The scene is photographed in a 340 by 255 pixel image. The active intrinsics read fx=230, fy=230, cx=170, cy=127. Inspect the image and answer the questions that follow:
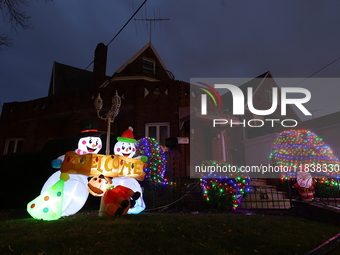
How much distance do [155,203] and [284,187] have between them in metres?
7.73

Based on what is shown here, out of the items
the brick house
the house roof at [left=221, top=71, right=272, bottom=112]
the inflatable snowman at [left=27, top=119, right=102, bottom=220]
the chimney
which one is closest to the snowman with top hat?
the inflatable snowman at [left=27, top=119, right=102, bottom=220]

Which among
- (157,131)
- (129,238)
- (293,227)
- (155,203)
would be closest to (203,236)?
(129,238)

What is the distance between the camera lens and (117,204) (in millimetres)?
6402

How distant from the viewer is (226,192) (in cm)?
849

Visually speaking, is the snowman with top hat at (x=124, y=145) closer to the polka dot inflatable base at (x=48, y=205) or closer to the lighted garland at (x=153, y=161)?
the polka dot inflatable base at (x=48, y=205)

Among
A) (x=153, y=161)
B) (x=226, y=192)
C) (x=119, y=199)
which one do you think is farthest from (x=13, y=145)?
(x=226, y=192)

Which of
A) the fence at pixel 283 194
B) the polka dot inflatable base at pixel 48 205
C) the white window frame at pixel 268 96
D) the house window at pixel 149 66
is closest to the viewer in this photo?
the polka dot inflatable base at pixel 48 205

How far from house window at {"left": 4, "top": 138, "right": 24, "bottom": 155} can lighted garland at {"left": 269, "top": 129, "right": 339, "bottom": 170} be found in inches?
643

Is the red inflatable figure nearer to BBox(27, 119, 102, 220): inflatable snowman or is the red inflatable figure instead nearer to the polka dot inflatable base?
BBox(27, 119, 102, 220): inflatable snowman

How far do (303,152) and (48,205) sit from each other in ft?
36.8

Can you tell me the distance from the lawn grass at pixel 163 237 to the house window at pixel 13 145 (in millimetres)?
12188

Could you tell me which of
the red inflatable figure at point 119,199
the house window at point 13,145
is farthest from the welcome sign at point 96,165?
the house window at point 13,145

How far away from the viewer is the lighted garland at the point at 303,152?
11.2m

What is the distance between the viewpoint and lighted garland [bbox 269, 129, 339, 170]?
11.2 metres
